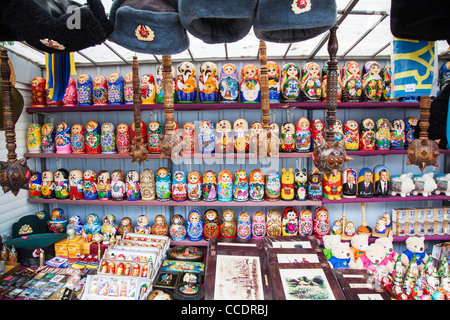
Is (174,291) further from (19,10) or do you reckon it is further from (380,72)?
(380,72)

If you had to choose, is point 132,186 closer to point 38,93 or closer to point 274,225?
point 38,93

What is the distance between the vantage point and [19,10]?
998 millimetres

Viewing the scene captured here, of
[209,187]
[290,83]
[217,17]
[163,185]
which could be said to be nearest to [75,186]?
[163,185]

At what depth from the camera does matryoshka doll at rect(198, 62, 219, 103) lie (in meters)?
2.80

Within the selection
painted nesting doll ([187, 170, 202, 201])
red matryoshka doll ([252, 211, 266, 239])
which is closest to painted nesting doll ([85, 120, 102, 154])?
painted nesting doll ([187, 170, 202, 201])

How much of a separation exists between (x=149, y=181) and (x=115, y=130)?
0.84 m

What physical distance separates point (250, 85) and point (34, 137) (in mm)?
2518

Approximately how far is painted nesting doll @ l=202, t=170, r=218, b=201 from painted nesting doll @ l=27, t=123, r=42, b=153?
1.98 metres

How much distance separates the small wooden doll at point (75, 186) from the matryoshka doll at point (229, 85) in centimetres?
187

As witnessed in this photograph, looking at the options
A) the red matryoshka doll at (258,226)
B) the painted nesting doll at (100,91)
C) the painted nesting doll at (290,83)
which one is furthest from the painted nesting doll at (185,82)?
the red matryoshka doll at (258,226)

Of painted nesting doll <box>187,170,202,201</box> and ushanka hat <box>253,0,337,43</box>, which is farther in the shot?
painted nesting doll <box>187,170,202,201</box>

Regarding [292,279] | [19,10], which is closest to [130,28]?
[19,10]

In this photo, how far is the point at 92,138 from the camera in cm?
298

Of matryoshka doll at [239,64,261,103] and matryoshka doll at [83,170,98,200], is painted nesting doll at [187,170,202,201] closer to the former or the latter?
matryoshka doll at [239,64,261,103]
